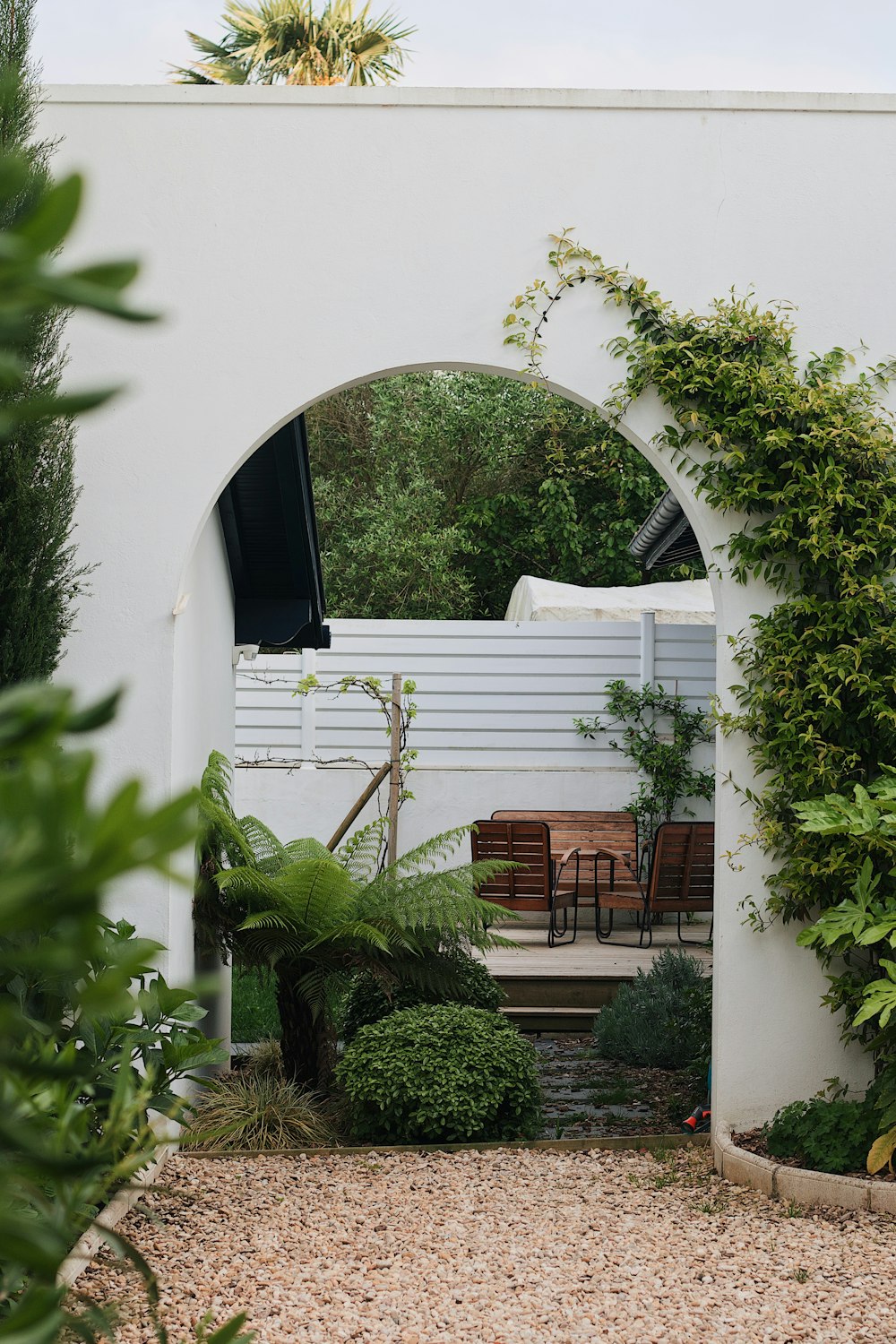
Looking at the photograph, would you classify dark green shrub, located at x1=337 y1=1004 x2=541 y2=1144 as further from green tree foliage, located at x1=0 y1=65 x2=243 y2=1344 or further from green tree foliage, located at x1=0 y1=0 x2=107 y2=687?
green tree foliage, located at x1=0 y1=65 x2=243 y2=1344

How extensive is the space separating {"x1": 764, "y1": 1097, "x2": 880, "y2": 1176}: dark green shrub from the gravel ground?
0.20 m

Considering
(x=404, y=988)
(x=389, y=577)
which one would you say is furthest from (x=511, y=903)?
(x=389, y=577)

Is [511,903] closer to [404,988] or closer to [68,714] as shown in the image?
[404,988]

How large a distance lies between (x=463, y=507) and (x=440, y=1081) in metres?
13.3

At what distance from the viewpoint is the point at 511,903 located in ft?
28.7

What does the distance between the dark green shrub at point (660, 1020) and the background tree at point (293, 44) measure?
45.1 feet

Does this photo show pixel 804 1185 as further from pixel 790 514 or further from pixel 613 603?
pixel 613 603

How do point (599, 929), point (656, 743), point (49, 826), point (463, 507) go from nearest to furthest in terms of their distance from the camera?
point (49, 826) → point (599, 929) → point (656, 743) → point (463, 507)

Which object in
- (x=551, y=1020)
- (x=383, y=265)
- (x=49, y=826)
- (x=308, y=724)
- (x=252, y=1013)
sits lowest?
(x=252, y=1013)

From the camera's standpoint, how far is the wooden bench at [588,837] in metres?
9.88

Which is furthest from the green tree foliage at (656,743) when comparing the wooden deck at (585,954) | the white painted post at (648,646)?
the wooden deck at (585,954)

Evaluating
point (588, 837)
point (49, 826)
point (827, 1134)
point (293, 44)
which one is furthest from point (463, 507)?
point (49, 826)

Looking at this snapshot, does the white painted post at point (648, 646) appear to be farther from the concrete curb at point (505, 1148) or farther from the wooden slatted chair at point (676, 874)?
the concrete curb at point (505, 1148)

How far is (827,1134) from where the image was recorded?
4.29m
